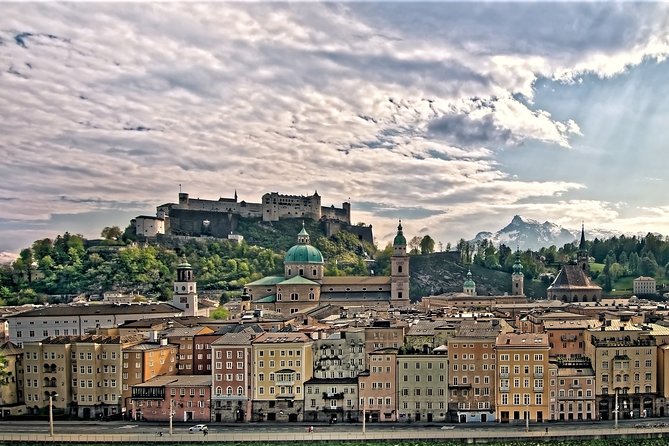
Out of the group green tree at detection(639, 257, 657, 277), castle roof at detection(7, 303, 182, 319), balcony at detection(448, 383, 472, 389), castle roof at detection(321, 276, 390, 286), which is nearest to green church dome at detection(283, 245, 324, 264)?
castle roof at detection(321, 276, 390, 286)

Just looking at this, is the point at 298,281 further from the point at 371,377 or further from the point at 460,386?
the point at 460,386

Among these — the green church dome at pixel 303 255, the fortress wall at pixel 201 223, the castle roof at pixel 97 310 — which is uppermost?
the fortress wall at pixel 201 223

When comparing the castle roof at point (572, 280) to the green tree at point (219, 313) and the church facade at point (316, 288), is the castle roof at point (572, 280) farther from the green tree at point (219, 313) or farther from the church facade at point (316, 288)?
the green tree at point (219, 313)

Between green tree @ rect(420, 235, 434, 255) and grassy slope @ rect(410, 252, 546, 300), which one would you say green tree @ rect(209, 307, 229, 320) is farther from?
green tree @ rect(420, 235, 434, 255)

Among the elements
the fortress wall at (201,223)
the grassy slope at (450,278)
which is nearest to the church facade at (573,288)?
the grassy slope at (450,278)

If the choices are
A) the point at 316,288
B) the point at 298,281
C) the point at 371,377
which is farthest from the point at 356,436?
the point at 298,281

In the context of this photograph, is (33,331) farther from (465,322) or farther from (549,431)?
(549,431)
